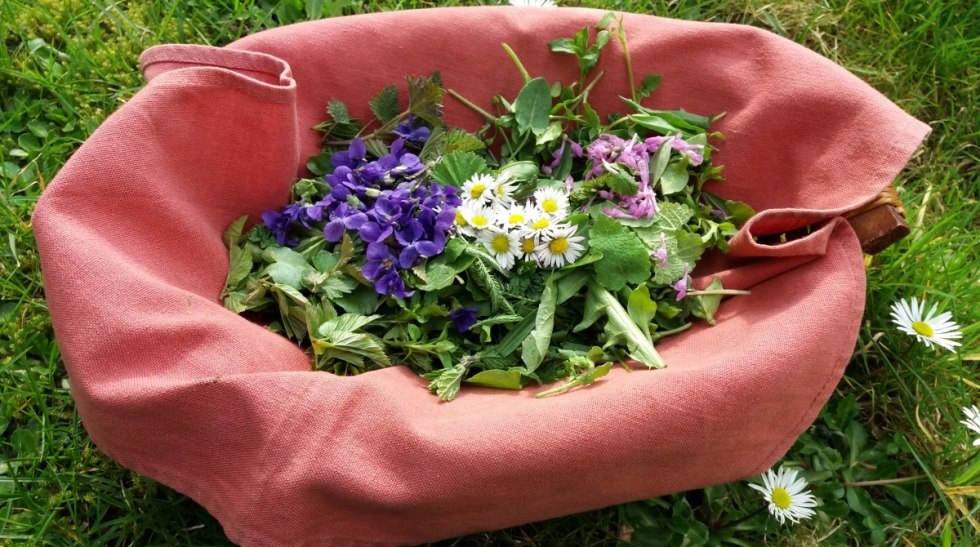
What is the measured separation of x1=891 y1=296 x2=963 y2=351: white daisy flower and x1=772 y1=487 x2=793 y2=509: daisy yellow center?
0.30 meters

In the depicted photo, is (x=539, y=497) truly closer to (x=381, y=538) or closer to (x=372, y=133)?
(x=381, y=538)

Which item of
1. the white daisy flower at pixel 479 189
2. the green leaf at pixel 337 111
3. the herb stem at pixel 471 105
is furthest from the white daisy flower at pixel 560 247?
the green leaf at pixel 337 111

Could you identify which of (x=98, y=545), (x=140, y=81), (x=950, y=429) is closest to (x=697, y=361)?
(x=950, y=429)

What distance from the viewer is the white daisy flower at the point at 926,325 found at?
1213mm

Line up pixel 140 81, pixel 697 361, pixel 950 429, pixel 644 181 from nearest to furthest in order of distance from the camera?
pixel 697 361
pixel 644 181
pixel 950 429
pixel 140 81

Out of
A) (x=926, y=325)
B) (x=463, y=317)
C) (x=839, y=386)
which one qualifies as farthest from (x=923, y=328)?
(x=463, y=317)

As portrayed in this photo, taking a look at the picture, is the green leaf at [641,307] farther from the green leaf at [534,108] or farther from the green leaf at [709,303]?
the green leaf at [534,108]

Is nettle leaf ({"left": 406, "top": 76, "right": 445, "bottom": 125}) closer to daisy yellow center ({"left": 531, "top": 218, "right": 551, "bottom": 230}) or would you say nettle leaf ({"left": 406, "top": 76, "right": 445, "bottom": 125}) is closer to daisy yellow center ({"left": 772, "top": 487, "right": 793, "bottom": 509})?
daisy yellow center ({"left": 531, "top": 218, "right": 551, "bottom": 230})

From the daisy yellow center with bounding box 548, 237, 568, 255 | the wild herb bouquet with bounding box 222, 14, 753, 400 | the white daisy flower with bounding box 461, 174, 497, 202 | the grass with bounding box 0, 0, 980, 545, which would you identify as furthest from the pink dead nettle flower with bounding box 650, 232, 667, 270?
the grass with bounding box 0, 0, 980, 545

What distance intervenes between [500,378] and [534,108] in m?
0.39

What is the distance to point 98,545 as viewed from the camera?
1.11 meters

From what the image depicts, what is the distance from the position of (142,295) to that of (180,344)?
2.7 inches

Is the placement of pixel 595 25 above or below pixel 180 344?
above

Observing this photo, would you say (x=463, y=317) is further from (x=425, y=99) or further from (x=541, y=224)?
(x=425, y=99)
